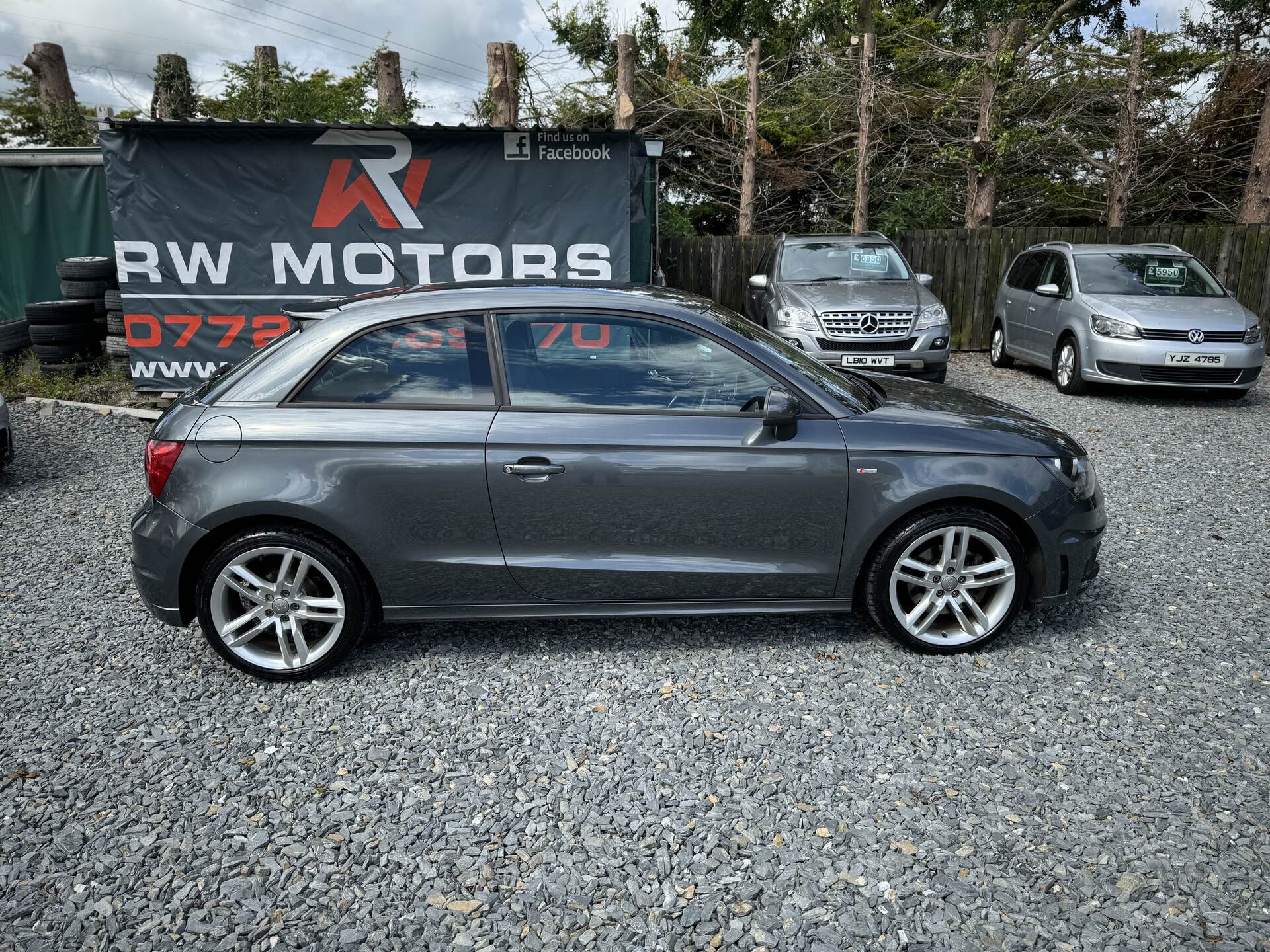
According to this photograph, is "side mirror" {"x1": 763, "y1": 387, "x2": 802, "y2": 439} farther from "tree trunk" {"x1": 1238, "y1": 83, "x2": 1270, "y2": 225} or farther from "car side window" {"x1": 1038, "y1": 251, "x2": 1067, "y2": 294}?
"tree trunk" {"x1": 1238, "y1": 83, "x2": 1270, "y2": 225}

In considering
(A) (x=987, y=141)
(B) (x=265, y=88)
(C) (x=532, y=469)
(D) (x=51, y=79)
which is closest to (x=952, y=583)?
(C) (x=532, y=469)

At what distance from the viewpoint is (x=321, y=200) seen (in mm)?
9992

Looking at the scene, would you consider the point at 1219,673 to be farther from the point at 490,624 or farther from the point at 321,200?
the point at 321,200

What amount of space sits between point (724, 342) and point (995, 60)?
14.0m

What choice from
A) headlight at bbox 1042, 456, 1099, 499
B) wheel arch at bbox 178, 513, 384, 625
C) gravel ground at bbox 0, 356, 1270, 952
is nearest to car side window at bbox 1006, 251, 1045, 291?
gravel ground at bbox 0, 356, 1270, 952

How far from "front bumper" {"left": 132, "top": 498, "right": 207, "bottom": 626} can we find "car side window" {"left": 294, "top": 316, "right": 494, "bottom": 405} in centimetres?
71

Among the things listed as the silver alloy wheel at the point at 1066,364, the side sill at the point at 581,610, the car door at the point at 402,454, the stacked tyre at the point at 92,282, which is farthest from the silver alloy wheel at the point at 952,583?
the stacked tyre at the point at 92,282

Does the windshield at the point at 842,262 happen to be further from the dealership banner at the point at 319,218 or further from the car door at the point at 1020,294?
the dealership banner at the point at 319,218

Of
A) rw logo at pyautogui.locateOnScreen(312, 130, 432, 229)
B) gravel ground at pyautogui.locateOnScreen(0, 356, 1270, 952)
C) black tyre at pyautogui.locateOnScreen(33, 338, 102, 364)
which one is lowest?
gravel ground at pyautogui.locateOnScreen(0, 356, 1270, 952)

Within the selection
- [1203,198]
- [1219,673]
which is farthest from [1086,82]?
[1219,673]

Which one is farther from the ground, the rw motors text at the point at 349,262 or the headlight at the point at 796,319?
the rw motors text at the point at 349,262

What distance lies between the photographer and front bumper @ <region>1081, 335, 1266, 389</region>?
386 inches

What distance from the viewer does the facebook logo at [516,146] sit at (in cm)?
991

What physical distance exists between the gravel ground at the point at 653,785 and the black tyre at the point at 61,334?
6.99 metres
